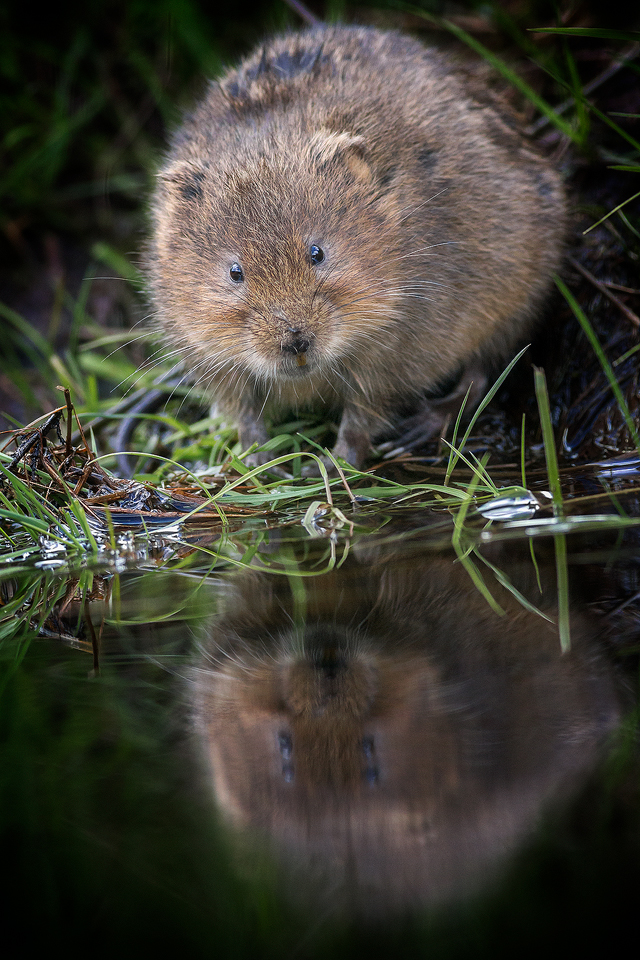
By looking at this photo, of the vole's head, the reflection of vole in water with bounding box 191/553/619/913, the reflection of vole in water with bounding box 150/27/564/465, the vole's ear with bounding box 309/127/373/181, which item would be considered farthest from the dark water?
the vole's ear with bounding box 309/127/373/181

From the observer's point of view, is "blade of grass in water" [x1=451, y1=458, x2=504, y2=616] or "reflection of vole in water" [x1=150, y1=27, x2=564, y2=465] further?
"reflection of vole in water" [x1=150, y1=27, x2=564, y2=465]

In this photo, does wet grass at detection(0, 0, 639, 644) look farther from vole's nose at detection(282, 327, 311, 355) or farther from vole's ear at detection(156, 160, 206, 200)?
vole's ear at detection(156, 160, 206, 200)

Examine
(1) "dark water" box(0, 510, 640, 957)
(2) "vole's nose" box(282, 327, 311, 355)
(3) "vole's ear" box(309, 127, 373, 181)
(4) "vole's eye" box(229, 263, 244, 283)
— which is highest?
(3) "vole's ear" box(309, 127, 373, 181)

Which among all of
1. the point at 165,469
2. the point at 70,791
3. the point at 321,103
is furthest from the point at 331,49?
the point at 70,791

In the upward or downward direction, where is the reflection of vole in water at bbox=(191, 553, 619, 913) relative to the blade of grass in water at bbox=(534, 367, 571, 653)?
downward

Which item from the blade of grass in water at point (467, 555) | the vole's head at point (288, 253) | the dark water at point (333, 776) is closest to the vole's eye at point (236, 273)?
the vole's head at point (288, 253)

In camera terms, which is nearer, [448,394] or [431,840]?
[431,840]

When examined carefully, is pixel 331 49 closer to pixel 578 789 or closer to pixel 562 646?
pixel 562 646

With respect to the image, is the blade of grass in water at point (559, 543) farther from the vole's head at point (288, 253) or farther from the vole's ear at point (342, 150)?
the vole's ear at point (342, 150)
